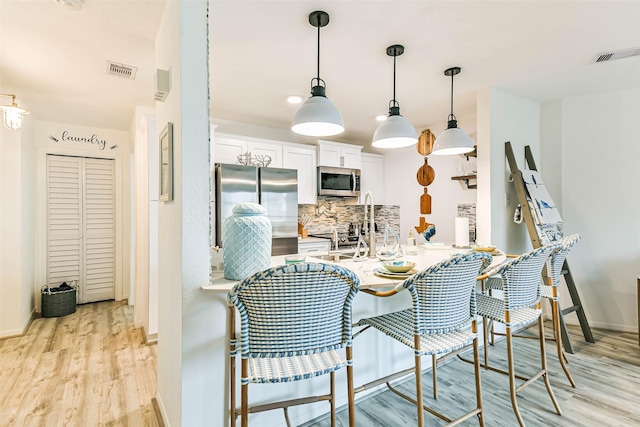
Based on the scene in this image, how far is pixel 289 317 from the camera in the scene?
52.1 inches

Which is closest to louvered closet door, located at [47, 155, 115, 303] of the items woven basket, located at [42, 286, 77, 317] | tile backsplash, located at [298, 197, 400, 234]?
woven basket, located at [42, 286, 77, 317]

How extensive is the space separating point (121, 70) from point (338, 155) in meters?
2.88

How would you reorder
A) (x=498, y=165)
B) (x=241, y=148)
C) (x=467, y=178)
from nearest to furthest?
(x=498, y=165) → (x=467, y=178) → (x=241, y=148)

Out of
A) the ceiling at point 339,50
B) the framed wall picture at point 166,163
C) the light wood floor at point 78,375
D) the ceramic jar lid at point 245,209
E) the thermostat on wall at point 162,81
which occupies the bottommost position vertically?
the light wood floor at point 78,375

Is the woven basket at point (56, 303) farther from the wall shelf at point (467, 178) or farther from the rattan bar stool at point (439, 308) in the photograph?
the wall shelf at point (467, 178)

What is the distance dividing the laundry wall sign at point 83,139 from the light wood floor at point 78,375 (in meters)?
2.24

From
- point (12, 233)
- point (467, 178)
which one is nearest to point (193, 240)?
point (12, 233)

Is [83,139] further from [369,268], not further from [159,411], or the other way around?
[369,268]

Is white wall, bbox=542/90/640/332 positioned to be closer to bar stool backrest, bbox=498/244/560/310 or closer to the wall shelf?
the wall shelf

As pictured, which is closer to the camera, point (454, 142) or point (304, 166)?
point (454, 142)

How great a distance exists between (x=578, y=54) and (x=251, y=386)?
129 inches

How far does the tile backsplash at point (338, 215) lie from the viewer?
4.97 meters

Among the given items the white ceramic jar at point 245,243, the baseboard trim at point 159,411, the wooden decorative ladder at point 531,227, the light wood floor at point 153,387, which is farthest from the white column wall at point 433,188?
the baseboard trim at point 159,411

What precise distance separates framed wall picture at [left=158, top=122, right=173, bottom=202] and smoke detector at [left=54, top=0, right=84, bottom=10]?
0.77m
